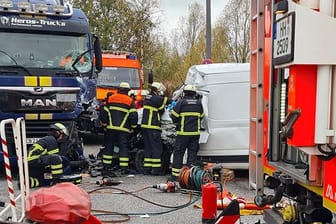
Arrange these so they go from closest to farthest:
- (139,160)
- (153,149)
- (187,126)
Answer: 1. (187,126)
2. (153,149)
3. (139,160)

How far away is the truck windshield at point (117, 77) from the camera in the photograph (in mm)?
15258

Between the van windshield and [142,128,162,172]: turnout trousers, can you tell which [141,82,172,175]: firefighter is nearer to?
[142,128,162,172]: turnout trousers

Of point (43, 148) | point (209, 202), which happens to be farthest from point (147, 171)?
point (209, 202)

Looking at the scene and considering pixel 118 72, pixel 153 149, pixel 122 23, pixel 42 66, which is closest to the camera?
pixel 42 66

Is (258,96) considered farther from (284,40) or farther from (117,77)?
(117,77)

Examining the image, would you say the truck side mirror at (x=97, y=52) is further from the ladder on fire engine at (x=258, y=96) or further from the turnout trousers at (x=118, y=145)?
the ladder on fire engine at (x=258, y=96)

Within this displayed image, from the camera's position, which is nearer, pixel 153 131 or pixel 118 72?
pixel 153 131

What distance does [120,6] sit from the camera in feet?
87.5

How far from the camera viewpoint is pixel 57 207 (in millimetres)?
3781

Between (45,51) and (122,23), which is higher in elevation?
(122,23)

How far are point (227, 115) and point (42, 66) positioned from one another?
3.42 m

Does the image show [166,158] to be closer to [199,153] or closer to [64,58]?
[199,153]

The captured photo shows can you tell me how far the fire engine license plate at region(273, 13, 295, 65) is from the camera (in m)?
3.00

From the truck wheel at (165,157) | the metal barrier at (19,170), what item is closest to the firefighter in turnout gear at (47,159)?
the truck wheel at (165,157)
